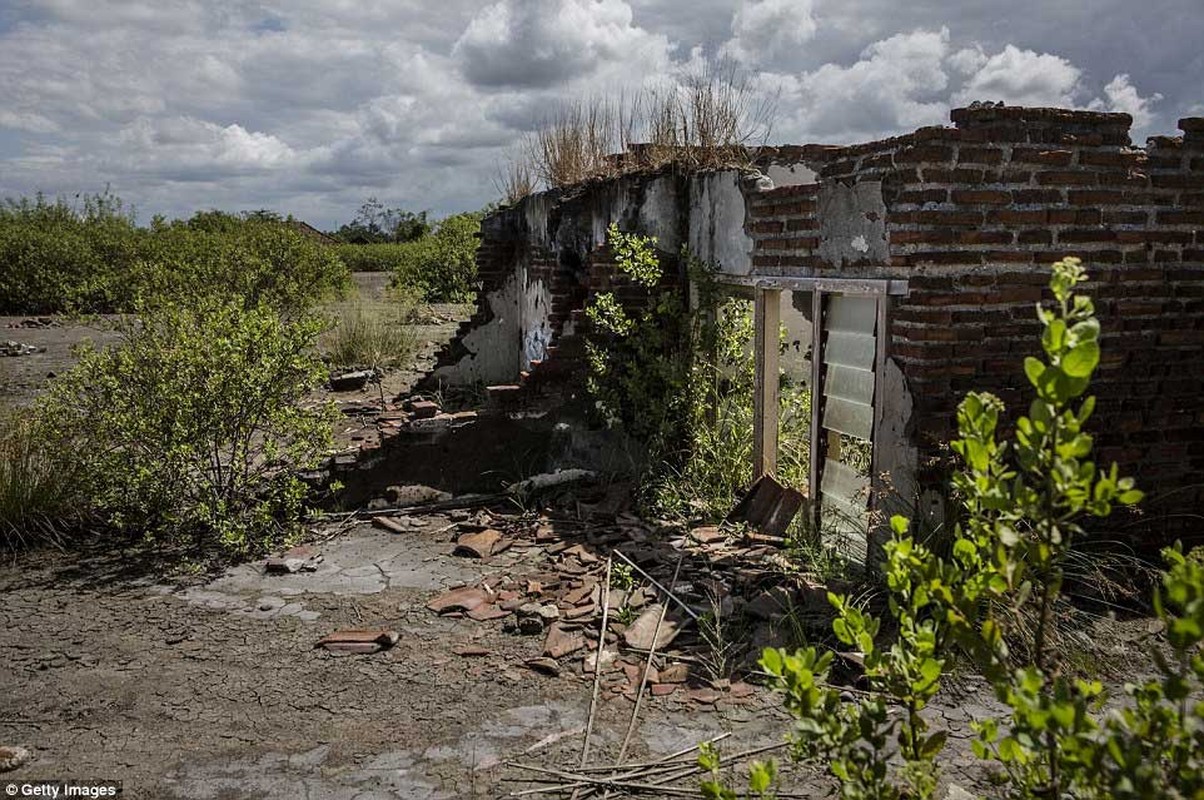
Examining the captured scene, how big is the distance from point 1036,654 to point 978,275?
3.32 m

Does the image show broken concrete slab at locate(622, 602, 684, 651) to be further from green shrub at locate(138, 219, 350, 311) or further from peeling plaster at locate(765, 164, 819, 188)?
green shrub at locate(138, 219, 350, 311)

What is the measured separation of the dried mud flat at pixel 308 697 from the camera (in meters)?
3.94

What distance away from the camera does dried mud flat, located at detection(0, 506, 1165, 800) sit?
3.94 m

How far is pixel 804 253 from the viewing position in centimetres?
613

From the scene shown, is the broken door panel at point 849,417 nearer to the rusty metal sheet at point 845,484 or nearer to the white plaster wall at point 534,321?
the rusty metal sheet at point 845,484

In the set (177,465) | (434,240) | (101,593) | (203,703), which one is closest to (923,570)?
(203,703)

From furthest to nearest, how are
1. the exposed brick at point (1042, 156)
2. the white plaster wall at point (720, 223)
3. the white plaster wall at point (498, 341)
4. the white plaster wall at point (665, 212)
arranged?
the white plaster wall at point (498, 341) < the white plaster wall at point (665, 212) < the white plaster wall at point (720, 223) < the exposed brick at point (1042, 156)

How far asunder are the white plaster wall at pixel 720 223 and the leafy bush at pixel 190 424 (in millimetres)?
3170

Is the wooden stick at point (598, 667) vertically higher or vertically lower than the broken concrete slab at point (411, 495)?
lower

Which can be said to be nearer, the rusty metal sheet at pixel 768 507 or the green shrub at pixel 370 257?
the rusty metal sheet at pixel 768 507

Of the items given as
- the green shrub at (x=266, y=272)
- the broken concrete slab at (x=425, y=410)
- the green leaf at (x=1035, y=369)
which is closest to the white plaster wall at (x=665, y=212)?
the broken concrete slab at (x=425, y=410)

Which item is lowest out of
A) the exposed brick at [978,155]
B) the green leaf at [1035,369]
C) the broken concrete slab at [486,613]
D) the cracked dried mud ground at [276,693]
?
the cracked dried mud ground at [276,693]

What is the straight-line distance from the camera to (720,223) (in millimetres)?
7281

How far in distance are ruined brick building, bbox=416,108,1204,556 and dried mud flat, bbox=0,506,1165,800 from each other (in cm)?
146
